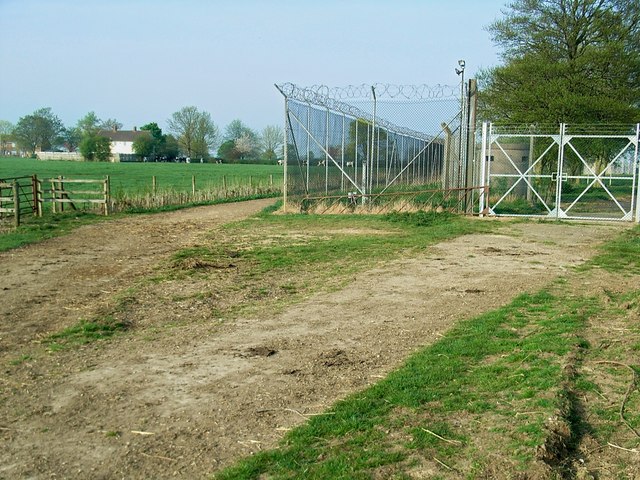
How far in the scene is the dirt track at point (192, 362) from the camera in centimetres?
454

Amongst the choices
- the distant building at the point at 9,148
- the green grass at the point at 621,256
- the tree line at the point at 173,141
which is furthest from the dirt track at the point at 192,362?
the distant building at the point at 9,148

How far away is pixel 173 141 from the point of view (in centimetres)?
11794

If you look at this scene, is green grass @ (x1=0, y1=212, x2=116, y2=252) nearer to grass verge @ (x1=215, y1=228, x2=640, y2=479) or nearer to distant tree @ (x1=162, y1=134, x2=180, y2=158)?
grass verge @ (x1=215, y1=228, x2=640, y2=479)

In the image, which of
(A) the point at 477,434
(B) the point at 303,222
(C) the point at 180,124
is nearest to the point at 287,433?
(A) the point at 477,434

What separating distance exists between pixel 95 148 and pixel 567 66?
293 ft

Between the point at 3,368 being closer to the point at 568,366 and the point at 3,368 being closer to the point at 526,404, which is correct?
the point at 526,404

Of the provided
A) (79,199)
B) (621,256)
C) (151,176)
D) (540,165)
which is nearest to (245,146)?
(151,176)

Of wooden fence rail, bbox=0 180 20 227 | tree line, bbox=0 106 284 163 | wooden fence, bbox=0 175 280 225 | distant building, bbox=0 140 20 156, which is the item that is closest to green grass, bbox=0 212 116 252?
wooden fence rail, bbox=0 180 20 227

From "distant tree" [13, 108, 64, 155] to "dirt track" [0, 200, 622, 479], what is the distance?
132 m

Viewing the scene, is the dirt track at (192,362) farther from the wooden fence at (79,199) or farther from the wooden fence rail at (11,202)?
the wooden fence at (79,199)

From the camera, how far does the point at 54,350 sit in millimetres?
6836

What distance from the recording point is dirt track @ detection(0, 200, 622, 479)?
4539 mm

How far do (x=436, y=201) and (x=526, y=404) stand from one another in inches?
657

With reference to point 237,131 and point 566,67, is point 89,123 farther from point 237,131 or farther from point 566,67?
point 566,67
